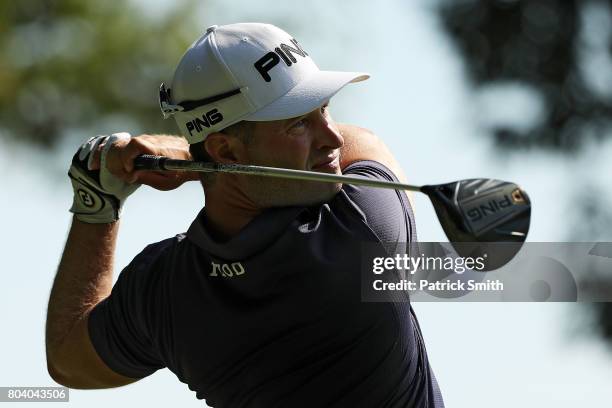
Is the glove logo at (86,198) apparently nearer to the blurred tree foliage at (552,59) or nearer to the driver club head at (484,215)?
the driver club head at (484,215)

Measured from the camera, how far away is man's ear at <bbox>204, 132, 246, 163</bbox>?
3.18 meters

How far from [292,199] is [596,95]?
325 cm

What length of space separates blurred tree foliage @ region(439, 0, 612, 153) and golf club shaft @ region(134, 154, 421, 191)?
3074 millimetres

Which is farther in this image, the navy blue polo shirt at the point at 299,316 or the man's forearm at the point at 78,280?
the man's forearm at the point at 78,280

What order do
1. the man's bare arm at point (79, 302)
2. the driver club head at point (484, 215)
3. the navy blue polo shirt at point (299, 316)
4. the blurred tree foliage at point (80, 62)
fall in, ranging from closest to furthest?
the driver club head at point (484, 215) < the navy blue polo shirt at point (299, 316) < the man's bare arm at point (79, 302) < the blurred tree foliage at point (80, 62)

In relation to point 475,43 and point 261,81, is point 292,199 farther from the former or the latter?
point 475,43

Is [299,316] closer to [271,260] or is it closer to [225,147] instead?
[271,260]

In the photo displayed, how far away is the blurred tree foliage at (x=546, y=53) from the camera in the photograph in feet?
20.0

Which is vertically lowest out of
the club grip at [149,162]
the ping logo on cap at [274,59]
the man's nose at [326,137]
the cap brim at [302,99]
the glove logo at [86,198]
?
the glove logo at [86,198]

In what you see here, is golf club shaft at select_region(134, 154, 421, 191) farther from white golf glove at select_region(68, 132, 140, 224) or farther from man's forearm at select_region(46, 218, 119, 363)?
man's forearm at select_region(46, 218, 119, 363)

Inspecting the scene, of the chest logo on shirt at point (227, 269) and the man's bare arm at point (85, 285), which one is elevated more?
the chest logo on shirt at point (227, 269)

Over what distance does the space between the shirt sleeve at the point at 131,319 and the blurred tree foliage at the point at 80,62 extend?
11.9 ft

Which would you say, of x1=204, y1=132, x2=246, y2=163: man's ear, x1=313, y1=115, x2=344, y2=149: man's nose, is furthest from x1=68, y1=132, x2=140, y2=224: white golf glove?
x1=313, y1=115, x2=344, y2=149: man's nose

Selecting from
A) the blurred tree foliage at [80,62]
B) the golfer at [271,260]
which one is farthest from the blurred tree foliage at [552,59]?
the golfer at [271,260]
